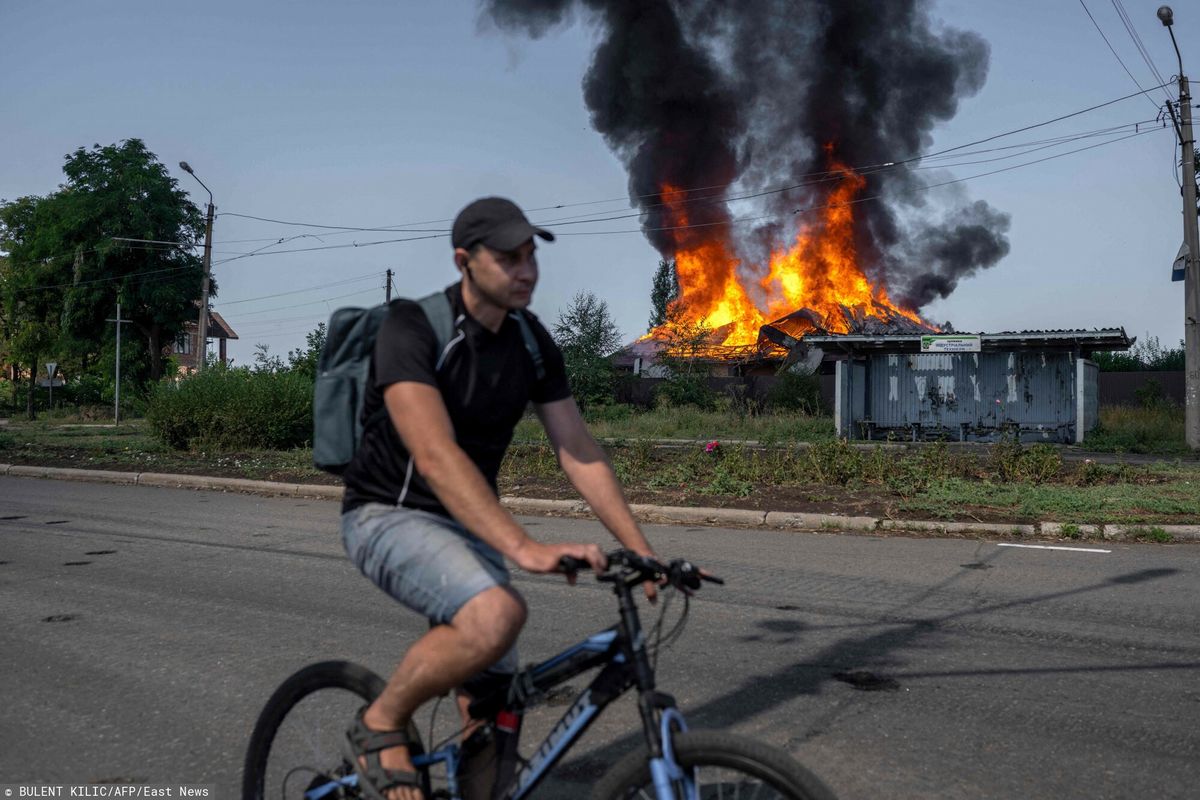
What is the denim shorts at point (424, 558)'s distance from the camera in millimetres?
2352

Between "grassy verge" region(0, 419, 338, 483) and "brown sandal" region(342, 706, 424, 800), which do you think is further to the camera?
"grassy verge" region(0, 419, 338, 483)

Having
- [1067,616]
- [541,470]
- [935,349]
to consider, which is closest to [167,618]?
[1067,616]

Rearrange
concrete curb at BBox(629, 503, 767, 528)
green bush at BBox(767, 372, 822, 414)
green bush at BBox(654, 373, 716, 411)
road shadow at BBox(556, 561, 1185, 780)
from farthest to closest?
green bush at BBox(654, 373, 716, 411) → green bush at BBox(767, 372, 822, 414) → concrete curb at BBox(629, 503, 767, 528) → road shadow at BBox(556, 561, 1185, 780)

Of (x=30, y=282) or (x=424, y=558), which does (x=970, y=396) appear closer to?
(x=424, y=558)

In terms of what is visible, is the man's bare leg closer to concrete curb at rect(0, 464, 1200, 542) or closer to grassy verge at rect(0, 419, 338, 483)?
concrete curb at rect(0, 464, 1200, 542)

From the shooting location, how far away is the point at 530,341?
2729 mm

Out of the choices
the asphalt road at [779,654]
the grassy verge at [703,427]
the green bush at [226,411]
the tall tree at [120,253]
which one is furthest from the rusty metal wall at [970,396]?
the tall tree at [120,253]

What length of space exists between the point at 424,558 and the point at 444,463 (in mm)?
235

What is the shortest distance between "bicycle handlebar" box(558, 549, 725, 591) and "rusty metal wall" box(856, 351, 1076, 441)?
77.3ft

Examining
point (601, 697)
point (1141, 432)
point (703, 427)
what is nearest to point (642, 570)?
point (601, 697)

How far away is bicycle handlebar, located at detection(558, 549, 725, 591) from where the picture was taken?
88.7 inches

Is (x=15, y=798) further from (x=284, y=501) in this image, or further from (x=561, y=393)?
(x=284, y=501)

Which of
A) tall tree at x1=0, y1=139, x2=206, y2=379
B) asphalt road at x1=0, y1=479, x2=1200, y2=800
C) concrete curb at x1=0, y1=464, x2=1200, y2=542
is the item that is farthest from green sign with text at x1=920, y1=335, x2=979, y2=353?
tall tree at x1=0, y1=139, x2=206, y2=379

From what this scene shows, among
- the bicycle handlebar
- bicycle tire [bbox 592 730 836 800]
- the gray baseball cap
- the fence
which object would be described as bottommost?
bicycle tire [bbox 592 730 836 800]
